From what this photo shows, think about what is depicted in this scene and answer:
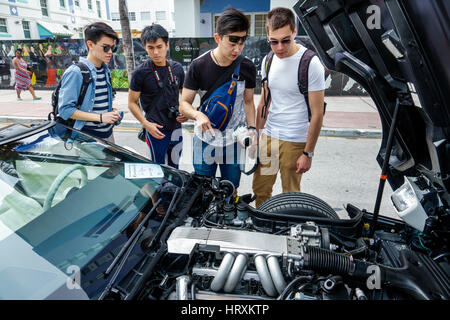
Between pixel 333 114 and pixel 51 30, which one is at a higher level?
pixel 51 30

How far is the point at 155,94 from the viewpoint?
307 cm

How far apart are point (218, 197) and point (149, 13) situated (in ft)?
144

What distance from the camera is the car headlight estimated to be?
153 centimetres

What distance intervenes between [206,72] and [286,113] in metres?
0.77

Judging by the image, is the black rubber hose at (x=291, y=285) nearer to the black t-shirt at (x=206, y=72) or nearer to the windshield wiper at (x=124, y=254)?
the windshield wiper at (x=124, y=254)

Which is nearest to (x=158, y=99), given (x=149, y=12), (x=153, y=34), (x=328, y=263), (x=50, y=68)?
(x=153, y=34)

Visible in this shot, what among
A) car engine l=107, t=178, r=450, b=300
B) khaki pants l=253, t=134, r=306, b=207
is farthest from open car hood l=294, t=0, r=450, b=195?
khaki pants l=253, t=134, r=306, b=207

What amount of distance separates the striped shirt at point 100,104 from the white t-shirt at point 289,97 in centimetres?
153

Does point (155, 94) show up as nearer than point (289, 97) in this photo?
No

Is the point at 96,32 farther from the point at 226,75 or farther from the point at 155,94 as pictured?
the point at 226,75

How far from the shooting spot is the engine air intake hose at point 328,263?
4.34ft

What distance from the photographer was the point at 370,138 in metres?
6.39
